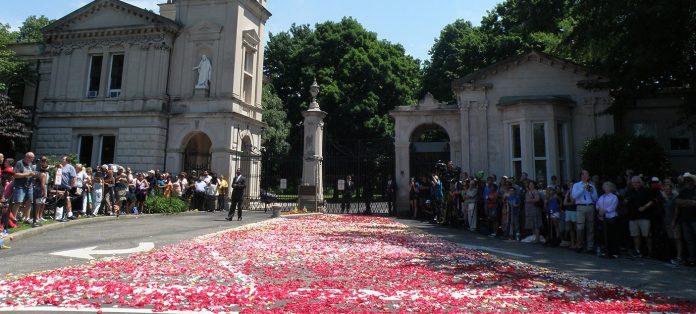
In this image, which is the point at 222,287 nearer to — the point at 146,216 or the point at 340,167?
the point at 146,216

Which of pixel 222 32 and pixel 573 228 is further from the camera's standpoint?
pixel 222 32

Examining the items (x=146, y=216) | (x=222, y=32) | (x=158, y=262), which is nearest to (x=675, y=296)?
(x=158, y=262)

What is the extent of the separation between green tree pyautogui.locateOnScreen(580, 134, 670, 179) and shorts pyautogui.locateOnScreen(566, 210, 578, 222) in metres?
4.15

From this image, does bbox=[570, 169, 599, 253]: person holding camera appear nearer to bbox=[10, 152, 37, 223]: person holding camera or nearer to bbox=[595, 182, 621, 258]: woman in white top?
bbox=[595, 182, 621, 258]: woman in white top

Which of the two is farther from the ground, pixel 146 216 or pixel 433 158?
pixel 433 158

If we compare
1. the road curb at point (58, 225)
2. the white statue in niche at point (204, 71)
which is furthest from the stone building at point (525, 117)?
Result: the white statue in niche at point (204, 71)

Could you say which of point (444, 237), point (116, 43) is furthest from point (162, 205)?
point (116, 43)

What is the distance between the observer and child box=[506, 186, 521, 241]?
1351cm

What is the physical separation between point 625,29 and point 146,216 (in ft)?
62.3

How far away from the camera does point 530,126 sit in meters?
18.5

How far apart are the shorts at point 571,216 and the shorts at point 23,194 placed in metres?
14.6

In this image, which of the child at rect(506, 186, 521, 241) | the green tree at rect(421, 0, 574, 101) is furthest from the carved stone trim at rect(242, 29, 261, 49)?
the child at rect(506, 186, 521, 241)

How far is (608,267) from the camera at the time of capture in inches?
353

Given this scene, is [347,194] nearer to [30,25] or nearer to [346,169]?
[346,169]
